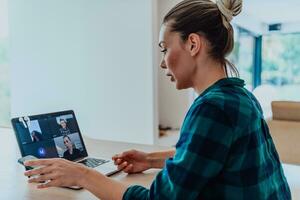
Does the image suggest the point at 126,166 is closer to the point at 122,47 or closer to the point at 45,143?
the point at 45,143

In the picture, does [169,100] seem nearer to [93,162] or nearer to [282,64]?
[93,162]

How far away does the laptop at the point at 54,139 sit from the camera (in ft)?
4.22

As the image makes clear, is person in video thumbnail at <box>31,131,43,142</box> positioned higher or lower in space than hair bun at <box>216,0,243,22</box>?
lower

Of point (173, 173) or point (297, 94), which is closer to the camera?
Answer: point (173, 173)

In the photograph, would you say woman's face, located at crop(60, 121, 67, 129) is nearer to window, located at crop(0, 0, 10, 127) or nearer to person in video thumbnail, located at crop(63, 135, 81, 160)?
person in video thumbnail, located at crop(63, 135, 81, 160)

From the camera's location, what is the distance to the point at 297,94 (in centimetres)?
880

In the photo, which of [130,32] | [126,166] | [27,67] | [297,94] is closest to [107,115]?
[130,32]

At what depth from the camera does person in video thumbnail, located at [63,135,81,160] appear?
1.43 m

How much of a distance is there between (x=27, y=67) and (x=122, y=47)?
1.31m

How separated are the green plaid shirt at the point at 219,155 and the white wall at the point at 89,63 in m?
2.56

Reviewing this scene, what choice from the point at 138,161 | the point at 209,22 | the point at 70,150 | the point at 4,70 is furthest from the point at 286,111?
the point at 4,70

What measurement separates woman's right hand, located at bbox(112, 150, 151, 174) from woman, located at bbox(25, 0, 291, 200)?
0.38 meters

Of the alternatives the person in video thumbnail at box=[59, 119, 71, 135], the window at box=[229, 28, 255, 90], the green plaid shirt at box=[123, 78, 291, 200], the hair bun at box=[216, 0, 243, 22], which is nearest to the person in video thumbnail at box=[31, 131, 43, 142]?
the person in video thumbnail at box=[59, 119, 71, 135]

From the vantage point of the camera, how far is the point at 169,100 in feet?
13.7
